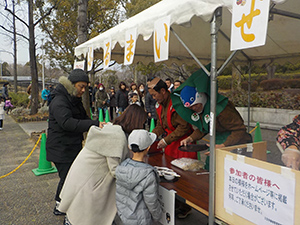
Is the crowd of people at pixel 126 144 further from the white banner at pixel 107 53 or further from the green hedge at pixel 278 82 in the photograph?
the green hedge at pixel 278 82

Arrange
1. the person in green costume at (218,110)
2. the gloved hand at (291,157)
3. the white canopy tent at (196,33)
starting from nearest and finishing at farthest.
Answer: the gloved hand at (291,157)
the white canopy tent at (196,33)
the person in green costume at (218,110)

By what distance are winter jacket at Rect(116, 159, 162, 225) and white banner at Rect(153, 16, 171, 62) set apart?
976 millimetres

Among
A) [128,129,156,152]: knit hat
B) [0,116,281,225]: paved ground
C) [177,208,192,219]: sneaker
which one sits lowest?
[0,116,281,225]: paved ground

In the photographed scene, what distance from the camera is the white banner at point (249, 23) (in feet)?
4.75

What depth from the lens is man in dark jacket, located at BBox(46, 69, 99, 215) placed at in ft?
9.66

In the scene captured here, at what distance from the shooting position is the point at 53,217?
3402mm

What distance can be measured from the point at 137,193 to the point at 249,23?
4.96 feet

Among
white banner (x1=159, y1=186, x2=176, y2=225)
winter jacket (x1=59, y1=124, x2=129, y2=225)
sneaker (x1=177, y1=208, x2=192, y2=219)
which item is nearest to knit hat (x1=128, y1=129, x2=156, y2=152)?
winter jacket (x1=59, y1=124, x2=129, y2=225)

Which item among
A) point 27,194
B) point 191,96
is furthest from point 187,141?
point 27,194

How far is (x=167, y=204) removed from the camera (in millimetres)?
2180

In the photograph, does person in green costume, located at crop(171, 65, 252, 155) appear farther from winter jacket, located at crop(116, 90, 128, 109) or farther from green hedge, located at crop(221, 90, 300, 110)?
green hedge, located at crop(221, 90, 300, 110)

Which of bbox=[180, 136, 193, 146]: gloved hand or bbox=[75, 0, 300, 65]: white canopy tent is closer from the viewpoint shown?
bbox=[75, 0, 300, 65]: white canopy tent

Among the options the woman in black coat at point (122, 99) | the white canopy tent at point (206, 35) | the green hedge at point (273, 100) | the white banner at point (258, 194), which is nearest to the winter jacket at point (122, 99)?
the woman in black coat at point (122, 99)

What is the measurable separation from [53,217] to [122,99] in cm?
717
